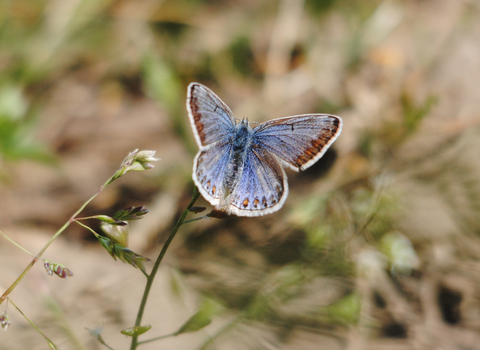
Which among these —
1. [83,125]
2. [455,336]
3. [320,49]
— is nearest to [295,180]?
[455,336]

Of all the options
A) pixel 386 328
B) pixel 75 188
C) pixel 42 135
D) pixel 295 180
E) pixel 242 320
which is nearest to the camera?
pixel 242 320

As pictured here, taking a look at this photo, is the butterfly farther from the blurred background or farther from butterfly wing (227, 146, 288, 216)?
the blurred background

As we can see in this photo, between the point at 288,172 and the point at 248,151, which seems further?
the point at 288,172

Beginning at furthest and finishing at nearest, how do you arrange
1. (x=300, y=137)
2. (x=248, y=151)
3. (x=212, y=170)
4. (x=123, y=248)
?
1. (x=248, y=151)
2. (x=300, y=137)
3. (x=212, y=170)
4. (x=123, y=248)

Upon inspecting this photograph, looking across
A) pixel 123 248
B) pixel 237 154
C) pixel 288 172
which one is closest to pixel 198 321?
pixel 123 248

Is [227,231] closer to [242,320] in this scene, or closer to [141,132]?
[242,320]

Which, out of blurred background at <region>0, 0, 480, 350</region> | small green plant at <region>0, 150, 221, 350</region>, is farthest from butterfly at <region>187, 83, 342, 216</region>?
blurred background at <region>0, 0, 480, 350</region>

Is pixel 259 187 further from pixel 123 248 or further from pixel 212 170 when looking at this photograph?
pixel 123 248
